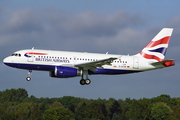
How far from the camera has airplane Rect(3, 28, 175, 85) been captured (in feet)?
178

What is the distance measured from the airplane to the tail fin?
646mm

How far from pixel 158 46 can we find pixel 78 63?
15550 millimetres

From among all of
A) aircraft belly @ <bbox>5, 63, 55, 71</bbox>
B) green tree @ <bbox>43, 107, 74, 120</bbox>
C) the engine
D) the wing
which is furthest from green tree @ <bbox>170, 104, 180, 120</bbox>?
aircraft belly @ <bbox>5, 63, 55, 71</bbox>

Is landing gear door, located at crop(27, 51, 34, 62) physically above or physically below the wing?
above

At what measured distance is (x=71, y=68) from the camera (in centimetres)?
5462

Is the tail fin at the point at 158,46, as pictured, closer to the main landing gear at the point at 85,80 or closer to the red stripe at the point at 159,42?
the red stripe at the point at 159,42

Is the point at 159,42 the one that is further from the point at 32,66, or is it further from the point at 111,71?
the point at 32,66

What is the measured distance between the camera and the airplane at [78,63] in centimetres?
5428

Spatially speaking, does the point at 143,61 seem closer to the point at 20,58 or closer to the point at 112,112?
the point at 20,58

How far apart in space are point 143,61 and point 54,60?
1513 centimetres

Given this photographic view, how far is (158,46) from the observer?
2445 inches

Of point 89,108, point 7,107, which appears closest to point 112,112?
point 89,108

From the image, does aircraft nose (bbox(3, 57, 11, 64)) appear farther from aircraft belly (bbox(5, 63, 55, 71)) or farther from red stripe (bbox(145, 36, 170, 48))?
red stripe (bbox(145, 36, 170, 48))

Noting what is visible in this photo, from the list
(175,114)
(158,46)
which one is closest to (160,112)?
(175,114)
